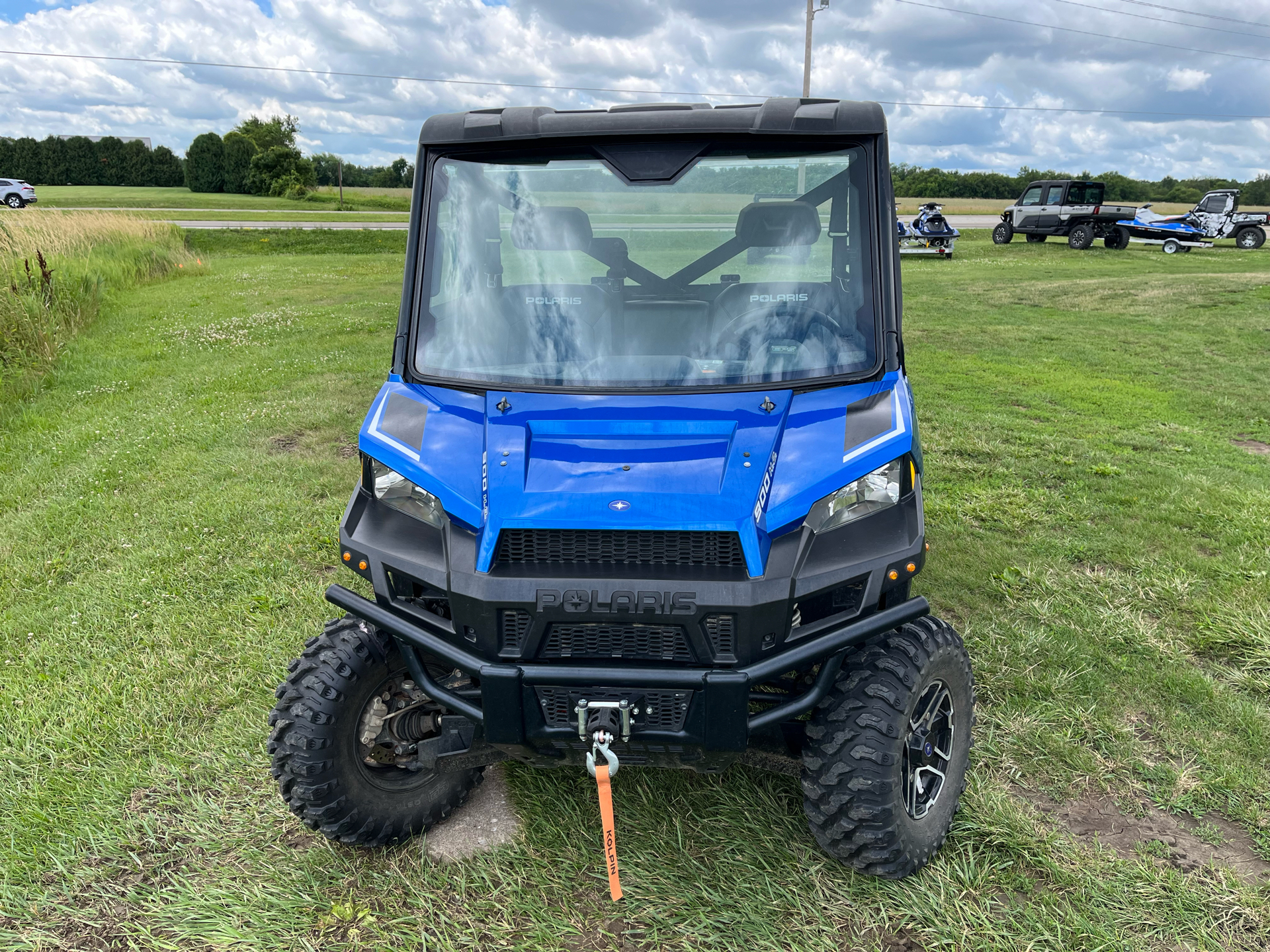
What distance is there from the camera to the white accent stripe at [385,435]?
258 cm

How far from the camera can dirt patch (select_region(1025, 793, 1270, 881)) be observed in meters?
2.75

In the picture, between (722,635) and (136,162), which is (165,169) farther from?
(722,635)

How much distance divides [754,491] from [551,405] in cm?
75

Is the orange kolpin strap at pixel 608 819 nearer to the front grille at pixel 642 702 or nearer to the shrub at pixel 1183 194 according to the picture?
the front grille at pixel 642 702

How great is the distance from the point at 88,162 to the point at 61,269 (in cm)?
6834

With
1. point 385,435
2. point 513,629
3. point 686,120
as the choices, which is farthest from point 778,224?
point 513,629

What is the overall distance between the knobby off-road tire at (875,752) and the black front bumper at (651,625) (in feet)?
0.33

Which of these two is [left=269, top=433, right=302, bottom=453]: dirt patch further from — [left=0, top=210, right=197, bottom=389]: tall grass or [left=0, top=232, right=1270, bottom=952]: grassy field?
[left=0, top=210, right=197, bottom=389]: tall grass

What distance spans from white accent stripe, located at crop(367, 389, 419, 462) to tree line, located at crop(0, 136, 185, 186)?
78179 millimetres

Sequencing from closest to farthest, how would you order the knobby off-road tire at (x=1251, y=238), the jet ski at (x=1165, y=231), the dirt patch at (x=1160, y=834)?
the dirt patch at (x=1160, y=834), the jet ski at (x=1165, y=231), the knobby off-road tire at (x=1251, y=238)

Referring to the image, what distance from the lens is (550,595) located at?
2205 mm

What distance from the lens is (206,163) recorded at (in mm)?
60688

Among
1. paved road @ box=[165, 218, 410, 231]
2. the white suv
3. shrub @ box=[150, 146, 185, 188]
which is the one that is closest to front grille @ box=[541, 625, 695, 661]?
paved road @ box=[165, 218, 410, 231]

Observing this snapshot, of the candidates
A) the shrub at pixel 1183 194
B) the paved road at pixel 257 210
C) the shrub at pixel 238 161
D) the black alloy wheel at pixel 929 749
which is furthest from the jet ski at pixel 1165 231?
the shrub at pixel 238 161
